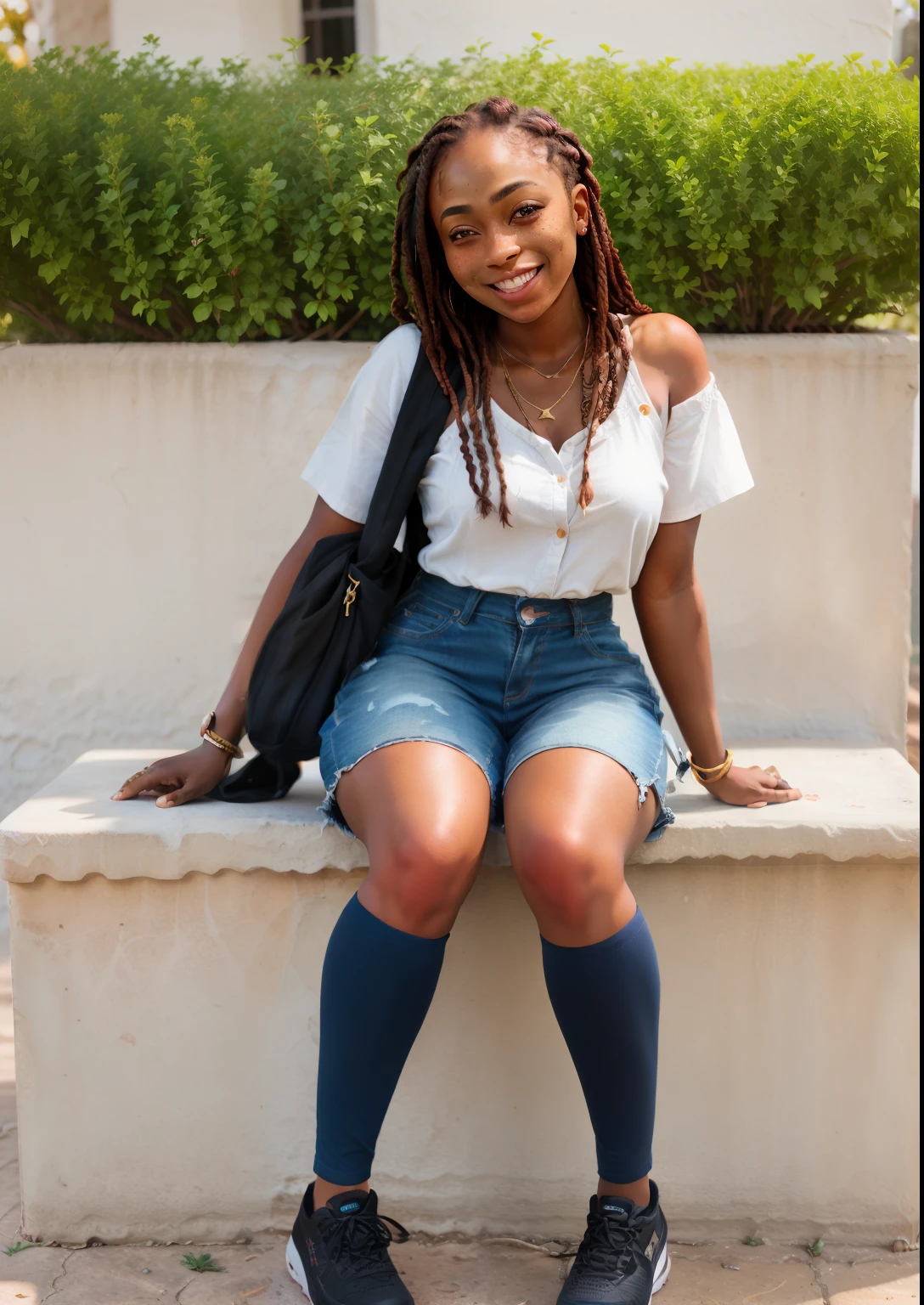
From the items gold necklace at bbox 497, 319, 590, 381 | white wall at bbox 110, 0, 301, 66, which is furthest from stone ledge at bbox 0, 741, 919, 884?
white wall at bbox 110, 0, 301, 66

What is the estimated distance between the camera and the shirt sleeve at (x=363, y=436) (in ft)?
7.40

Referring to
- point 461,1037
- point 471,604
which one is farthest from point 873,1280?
point 471,604

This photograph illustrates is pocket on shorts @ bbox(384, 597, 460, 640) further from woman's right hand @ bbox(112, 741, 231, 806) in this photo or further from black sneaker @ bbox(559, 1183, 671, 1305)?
black sneaker @ bbox(559, 1183, 671, 1305)

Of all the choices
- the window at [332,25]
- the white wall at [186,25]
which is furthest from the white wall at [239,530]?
the window at [332,25]

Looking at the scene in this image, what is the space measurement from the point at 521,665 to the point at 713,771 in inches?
17.4

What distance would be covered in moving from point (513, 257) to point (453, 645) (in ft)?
2.20

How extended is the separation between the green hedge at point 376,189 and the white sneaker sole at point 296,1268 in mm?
2028

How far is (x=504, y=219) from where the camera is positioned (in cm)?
214

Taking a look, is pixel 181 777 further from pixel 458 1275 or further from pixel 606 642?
pixel 458 1275

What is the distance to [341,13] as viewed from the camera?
19.2 feet

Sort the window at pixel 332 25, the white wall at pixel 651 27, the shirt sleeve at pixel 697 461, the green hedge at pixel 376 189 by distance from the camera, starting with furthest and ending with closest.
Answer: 1. the window at pixel 332 25
2. the white wall at pixel 651 27
3. the green hedge at pixel 376 189
4. the shirt sleeve at pixel 697 461

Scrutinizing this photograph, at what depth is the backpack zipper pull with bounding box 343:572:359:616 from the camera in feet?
7.36

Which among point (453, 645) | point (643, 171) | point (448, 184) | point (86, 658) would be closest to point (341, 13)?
point (643, 171)

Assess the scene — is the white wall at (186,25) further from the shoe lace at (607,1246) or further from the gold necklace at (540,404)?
the shoe lace at (607,1246)
